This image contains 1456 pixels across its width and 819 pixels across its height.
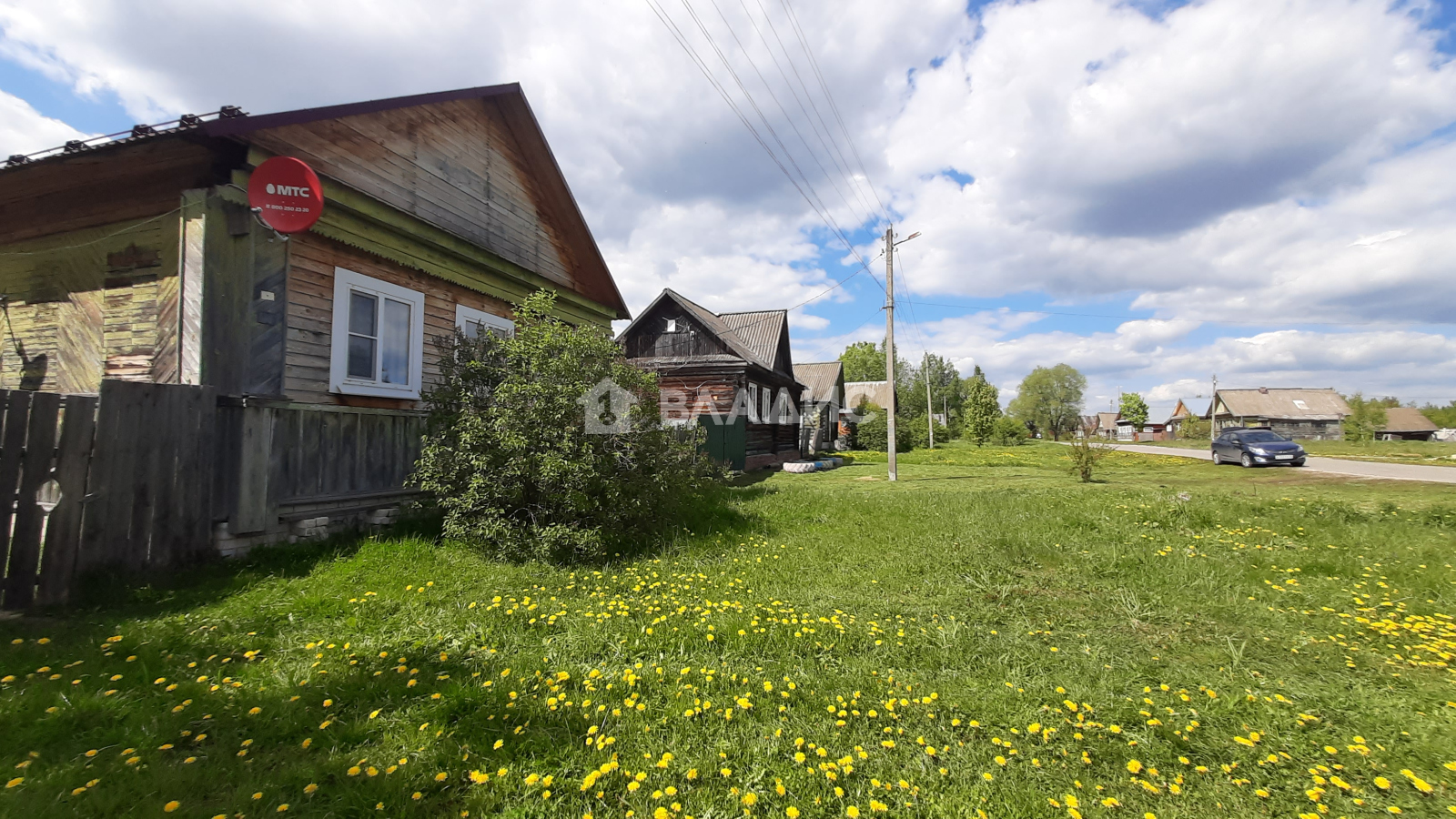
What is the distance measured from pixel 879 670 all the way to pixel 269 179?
7.68 meters

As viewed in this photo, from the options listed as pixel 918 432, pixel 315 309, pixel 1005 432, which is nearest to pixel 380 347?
pixel 315 309

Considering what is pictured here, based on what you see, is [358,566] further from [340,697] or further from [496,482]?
[340,697]

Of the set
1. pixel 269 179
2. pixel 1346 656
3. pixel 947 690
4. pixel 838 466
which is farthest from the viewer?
pixel 838 466

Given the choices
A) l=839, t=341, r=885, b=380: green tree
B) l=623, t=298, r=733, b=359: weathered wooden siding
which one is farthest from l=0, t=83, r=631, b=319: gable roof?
l=839, t=341, r=885, b=380: green tree

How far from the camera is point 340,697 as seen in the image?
3.39 m

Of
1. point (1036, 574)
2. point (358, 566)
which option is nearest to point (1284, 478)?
point (1036, 574)

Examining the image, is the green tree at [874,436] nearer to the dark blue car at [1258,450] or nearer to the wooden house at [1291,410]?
the dark blue car at [1258,450]

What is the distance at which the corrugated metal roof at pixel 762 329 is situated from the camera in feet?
81.9

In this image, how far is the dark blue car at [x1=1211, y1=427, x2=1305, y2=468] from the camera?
2097 cm

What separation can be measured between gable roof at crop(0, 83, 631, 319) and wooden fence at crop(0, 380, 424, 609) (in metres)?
2.64

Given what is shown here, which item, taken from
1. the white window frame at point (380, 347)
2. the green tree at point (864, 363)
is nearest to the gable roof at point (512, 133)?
the white window frame at point (380, 347)

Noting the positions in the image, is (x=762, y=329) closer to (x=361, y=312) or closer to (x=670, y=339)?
(x=670, y=339)

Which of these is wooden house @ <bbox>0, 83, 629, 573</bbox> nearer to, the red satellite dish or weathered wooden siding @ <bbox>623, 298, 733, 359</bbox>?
the red satellite dish

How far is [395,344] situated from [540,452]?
3.30m
